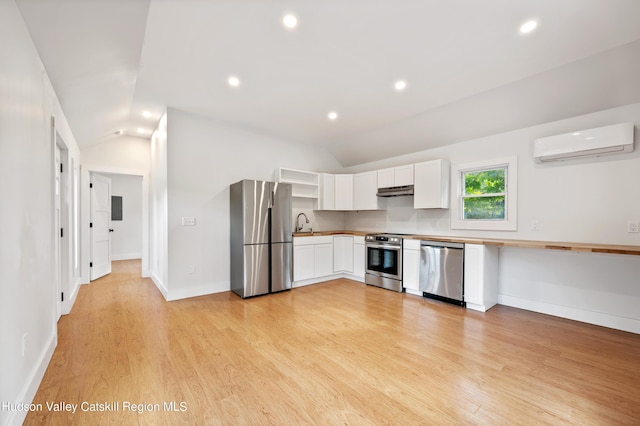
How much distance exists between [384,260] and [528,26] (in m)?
3.61

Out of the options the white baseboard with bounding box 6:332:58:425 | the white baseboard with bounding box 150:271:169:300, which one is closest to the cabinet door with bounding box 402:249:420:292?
the white baseboard with bounding box 150:271:169:300

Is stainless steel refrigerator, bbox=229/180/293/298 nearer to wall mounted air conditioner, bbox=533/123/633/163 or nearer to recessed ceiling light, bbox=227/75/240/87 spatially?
recessed ceiling light, bbox=227/75/240/87

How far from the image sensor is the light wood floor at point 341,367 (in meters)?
1.76

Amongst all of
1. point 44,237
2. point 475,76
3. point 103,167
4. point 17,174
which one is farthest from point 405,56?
point 103,167

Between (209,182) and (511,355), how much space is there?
4549mm

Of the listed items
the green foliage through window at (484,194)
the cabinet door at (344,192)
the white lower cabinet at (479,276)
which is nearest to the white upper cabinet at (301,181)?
the cabinet door at (344,192)

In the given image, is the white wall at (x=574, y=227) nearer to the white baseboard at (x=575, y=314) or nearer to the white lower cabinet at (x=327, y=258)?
Result: the white baseboard at (x=575, y=314)

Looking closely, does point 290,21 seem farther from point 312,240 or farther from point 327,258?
point 327,258

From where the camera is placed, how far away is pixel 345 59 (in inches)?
112

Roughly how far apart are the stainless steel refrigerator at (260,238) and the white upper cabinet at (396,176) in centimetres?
186

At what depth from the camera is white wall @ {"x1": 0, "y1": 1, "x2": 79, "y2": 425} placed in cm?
154

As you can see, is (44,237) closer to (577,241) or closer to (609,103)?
(577,241)

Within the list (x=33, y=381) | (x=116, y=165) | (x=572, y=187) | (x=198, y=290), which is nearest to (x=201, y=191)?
(x=198, y=290)

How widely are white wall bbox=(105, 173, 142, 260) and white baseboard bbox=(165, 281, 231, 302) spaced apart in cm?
535
